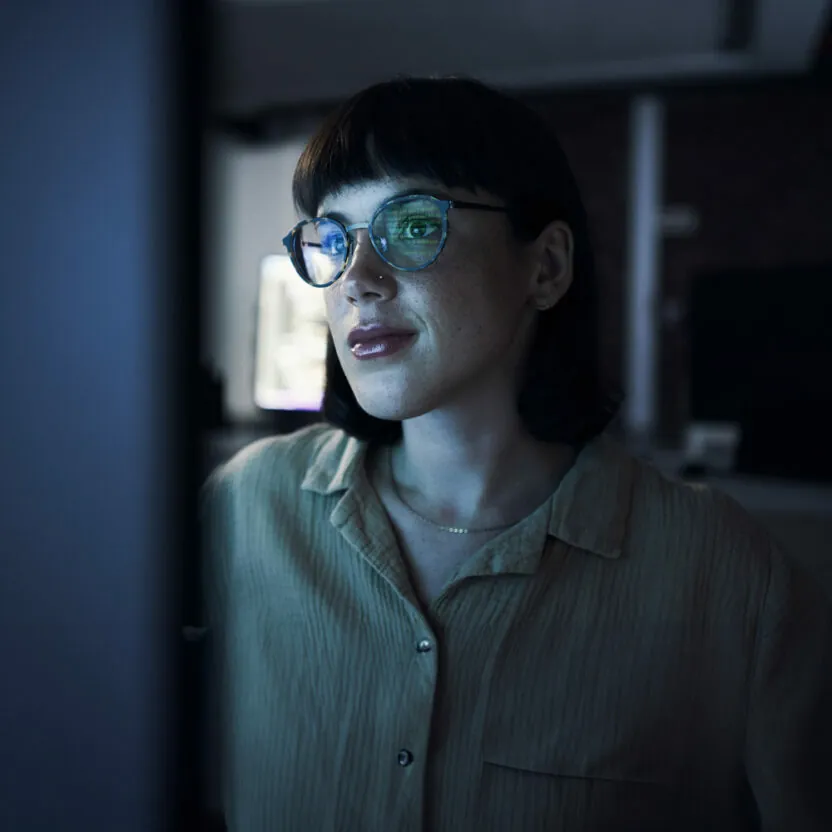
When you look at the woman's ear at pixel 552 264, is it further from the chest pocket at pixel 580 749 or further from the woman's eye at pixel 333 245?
the chest pocket at pixel 580 749

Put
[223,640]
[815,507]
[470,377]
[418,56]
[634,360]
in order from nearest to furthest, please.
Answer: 1. [223,640]
2. [470,377]
3. [815,507]
4. [418,56]
5. [634,360]

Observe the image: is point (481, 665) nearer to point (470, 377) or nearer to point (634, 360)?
point (470, 377)

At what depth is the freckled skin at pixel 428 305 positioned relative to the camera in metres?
0.67

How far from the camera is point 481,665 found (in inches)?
26.5

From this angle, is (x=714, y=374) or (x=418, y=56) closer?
(x=714, y=374)

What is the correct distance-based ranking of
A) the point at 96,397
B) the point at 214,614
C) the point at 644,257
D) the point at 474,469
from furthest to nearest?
1. the point at 644,257
2. the point at 474,469
3. the point at 214,614
4. the point at 96,397

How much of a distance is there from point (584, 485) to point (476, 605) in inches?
6.1

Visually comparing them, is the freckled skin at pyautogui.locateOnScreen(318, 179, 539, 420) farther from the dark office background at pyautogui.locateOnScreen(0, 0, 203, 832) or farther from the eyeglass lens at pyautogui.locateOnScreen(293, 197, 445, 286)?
the dark office background at pyautogui.locateOnScreen(0, 0, 203, 832)

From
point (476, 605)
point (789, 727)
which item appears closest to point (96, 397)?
point (476, 605)

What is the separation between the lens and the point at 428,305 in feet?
2.21

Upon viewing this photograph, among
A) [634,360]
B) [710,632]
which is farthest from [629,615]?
[634,360]

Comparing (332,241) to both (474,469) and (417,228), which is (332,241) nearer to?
(417,228)

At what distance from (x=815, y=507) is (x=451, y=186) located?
50.5 inches

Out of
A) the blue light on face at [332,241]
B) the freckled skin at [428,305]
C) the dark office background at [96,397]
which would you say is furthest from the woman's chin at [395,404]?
the dark office background at [96,397]
